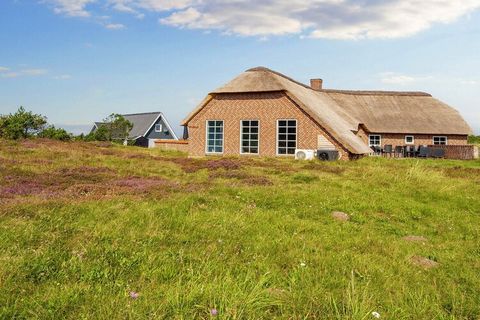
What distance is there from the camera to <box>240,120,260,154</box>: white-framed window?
95.6 ft

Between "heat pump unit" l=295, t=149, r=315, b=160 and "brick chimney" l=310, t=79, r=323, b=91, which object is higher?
"brick chimney" l=310, t=79, r=323, b=91

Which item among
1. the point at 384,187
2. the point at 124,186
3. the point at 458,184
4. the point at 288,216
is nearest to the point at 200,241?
the point at 288,216

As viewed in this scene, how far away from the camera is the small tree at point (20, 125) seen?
36188 mm

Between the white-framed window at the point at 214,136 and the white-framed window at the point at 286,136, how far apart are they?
15.8 ft

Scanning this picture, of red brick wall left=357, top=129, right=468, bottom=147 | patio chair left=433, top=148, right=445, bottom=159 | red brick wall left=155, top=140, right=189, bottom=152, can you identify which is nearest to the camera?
patio chair left=433, top=148, right=445, bottom=159

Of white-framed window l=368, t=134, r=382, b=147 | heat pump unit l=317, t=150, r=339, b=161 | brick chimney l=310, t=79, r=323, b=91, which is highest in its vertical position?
brick chimney l=310, t=79, r=323, b=91

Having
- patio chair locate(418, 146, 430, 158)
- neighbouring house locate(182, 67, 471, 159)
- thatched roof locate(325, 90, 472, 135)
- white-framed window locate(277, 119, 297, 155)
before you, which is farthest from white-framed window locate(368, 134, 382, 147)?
white-framed window locate(277, 119, 297, 155)

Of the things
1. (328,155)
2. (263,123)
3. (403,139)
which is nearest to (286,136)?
(263,123)

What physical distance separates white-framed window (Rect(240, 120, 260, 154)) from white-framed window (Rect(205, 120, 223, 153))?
1816 mm

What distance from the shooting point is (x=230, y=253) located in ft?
20.2

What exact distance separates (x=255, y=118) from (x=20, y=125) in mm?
24048

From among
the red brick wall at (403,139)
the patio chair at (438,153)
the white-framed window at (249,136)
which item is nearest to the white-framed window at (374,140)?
the red brick wall at (403,139)

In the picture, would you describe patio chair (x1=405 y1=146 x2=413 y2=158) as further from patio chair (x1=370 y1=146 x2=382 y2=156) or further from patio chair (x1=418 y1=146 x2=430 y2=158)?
patio chair (x1=370 y1=146 x2=382 y2=156)

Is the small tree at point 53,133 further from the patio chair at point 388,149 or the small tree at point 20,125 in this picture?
the patio chair at point 388,149
